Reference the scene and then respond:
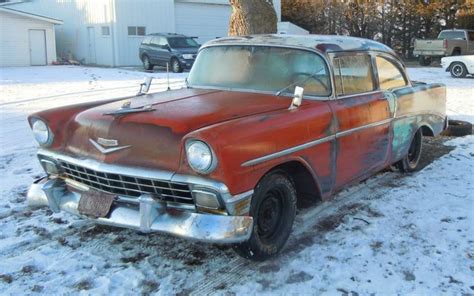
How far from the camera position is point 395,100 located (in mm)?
5340

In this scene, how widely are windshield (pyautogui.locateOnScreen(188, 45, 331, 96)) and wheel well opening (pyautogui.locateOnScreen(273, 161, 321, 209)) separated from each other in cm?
73

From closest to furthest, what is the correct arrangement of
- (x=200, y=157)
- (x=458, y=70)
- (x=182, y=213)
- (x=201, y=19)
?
(x=200, y=157)
(x=182, y=213)
(x=458, y=70)
(x=201, y=19)

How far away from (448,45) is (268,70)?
22.3m

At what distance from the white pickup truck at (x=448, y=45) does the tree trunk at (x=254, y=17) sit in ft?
60.6

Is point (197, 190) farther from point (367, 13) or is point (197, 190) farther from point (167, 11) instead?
point (367, 13)

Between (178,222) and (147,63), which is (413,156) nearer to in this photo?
(178,222)

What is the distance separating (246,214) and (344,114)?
4.98 feet

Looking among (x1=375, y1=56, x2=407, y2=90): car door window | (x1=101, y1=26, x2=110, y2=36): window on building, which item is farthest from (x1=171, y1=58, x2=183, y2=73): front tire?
(x1=375, y1=56, x2=407, y2=90): car door window

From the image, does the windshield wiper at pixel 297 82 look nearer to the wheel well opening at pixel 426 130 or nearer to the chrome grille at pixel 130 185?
the chrome grille at pixel 130 185

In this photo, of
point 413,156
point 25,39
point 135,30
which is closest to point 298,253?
point 413,156

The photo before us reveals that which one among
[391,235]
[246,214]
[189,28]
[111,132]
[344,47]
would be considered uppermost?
[189,28]

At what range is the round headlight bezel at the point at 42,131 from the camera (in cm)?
414

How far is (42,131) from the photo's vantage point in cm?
420

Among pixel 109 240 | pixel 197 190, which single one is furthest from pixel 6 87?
pixel 197 190
